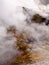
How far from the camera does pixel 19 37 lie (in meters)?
6.77

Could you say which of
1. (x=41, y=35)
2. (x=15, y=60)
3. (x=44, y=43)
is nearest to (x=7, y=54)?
(x=15, y=60)

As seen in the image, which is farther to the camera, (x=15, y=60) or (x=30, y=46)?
(x=30, y=46)

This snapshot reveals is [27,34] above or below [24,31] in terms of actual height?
below

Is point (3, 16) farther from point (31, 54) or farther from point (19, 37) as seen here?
point (31, 54)

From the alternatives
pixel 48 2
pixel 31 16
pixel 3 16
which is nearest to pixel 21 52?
pixel 3 16

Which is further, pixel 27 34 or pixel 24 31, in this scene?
pixel 24 31

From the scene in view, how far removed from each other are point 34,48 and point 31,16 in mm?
2890

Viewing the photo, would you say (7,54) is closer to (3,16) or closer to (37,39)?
(37,39)

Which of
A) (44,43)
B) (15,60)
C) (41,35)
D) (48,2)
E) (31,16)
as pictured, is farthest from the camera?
(48,2)

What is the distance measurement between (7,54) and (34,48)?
94 centimetres

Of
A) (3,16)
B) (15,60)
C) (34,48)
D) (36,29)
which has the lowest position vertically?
(15,60)

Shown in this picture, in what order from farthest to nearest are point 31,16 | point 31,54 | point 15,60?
point 31,16 → point 31,54 → point 15,60

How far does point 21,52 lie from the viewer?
5992mm

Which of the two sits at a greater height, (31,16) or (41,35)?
(31,16)
